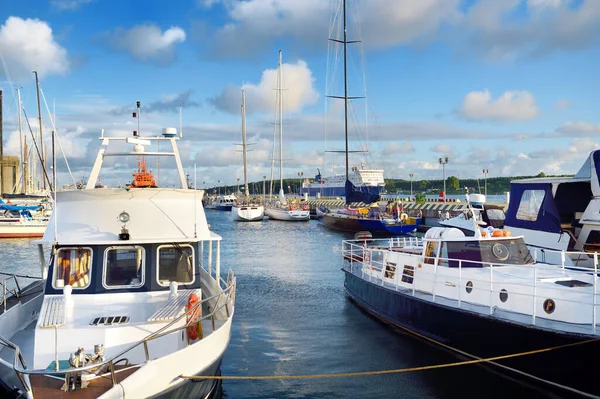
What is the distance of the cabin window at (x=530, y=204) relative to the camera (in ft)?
70.5

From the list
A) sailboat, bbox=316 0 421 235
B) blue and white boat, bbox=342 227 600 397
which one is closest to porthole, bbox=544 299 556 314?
blue and white boat, bbox=342 227 600 397

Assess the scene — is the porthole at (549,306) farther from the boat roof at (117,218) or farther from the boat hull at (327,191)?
the boat hull at (327,191)

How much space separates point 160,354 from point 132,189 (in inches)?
159

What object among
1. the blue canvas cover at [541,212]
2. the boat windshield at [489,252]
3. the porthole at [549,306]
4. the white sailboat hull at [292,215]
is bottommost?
the white sailboat hull at [292,215]

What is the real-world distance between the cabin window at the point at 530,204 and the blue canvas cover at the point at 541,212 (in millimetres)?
126

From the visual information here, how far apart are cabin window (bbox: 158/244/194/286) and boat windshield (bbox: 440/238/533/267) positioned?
7098mm

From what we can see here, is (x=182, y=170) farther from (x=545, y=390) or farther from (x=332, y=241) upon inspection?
(x=332, y=241)

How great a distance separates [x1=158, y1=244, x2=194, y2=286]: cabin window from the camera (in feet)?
39.2

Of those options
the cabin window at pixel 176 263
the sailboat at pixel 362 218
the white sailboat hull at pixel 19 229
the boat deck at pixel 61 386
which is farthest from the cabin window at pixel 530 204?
the white sailboat hull at pixel 19 229

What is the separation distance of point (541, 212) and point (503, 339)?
1056 centimetres

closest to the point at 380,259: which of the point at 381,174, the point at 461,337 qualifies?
the point at 461,337

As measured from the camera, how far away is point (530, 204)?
21969mm

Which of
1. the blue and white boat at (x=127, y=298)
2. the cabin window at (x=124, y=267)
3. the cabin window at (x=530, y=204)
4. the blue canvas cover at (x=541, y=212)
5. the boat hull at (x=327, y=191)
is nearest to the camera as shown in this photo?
the blue and white boat at (x=127, y=298)

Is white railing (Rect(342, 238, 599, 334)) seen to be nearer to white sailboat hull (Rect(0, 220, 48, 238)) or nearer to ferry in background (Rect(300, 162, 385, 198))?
white sailboat hull (Rect(0, 220, 48, 238))
